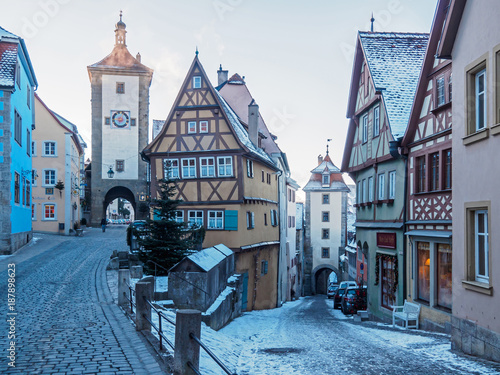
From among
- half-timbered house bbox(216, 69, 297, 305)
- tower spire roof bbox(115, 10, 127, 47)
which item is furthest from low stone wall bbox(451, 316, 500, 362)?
tower spire roof bbox(115, 10, 127, 47)

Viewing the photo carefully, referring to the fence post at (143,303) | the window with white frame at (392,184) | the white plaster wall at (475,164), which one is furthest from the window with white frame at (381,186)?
the fence post at (143,303)

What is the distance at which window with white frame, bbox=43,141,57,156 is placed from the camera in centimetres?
4228

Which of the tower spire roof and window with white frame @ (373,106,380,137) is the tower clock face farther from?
window with white frame @ (373,106,380,137)

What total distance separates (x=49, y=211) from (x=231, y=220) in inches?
883

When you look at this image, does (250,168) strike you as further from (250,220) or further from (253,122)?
(253,122)

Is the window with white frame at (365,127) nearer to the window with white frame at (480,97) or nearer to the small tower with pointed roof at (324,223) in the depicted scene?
the window with white frame at (480,97)

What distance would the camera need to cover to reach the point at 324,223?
187ft

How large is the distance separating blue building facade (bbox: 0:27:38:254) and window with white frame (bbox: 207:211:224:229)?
9.40 m

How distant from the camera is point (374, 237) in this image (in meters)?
21.2

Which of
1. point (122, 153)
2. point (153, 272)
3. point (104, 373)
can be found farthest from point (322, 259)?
point (104, 373)

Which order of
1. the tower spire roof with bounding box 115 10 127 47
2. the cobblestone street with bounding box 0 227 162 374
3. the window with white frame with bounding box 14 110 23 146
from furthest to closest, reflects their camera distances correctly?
the tower spire roof with bounding box 115 10 127 47
the window with white frame with bounding box 14 110 23 146
the cobblestone street with bounding box 0 227 162 374

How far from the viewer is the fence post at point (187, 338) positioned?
6.56 m

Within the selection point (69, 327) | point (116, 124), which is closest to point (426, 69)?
point (69, 327)

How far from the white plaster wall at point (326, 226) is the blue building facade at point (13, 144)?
34.0 meters
